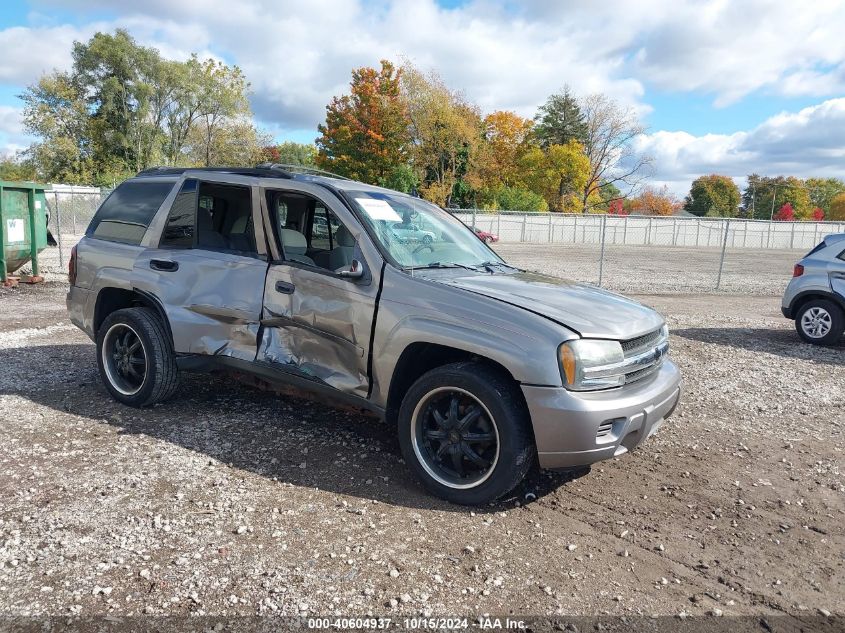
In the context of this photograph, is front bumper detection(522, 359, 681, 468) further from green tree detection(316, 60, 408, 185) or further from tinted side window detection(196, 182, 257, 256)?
green tree detection(316, 60, 408, 185)

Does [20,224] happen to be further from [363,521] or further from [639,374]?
[639,374]

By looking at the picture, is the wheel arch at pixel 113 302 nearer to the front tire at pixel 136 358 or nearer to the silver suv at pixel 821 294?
the front tire at pixel 136 358

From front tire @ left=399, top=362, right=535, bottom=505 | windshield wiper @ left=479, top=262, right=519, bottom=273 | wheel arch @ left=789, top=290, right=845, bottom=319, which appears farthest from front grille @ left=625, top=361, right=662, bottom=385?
wheel arch @ left=789, top=290, right=845, bottom=319

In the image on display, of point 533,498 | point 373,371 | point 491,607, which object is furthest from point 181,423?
point 491,607

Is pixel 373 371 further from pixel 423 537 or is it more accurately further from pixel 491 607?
pixel 491 607

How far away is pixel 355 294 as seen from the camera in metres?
3.96

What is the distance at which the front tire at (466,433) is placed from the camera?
3.40 m

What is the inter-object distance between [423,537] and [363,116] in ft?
155

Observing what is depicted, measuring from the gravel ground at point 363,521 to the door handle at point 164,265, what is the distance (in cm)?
118

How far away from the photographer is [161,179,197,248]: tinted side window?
495 centimetres

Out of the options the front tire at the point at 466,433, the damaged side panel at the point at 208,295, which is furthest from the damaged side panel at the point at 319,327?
the front tire at the point at 466,433

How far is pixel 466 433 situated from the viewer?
3.60m

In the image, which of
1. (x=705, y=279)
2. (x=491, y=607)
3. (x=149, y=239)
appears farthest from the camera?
(x=705, y=279)

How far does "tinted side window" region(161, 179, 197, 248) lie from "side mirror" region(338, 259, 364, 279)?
1677 millimetres
